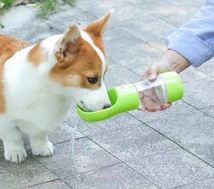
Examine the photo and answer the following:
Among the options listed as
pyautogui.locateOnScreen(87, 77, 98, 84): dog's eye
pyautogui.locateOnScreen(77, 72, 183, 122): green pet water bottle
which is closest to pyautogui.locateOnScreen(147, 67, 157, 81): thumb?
pyautogui.locateOnScreen(77, 72, 183, 122): green pet water bottle

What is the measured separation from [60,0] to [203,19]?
273 centimetres

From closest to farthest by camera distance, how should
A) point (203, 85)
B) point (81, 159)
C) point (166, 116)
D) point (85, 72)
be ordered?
point (85, 72) → point (81, 159) → point (166, 116) → point (203, 85)

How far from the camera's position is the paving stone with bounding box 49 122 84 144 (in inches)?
150

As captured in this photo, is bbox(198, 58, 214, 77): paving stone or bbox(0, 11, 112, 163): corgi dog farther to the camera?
bbox(198, 58, 214, 77): paving stone

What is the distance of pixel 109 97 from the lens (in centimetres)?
327

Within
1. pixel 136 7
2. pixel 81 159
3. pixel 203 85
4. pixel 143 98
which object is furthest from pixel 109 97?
pixel 136 7

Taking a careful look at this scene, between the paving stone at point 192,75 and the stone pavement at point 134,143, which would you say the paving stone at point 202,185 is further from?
the paving stone at point 192,75

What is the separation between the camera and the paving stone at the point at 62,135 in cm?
381

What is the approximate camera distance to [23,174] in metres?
3.46

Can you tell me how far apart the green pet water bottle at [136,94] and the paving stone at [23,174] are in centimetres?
49

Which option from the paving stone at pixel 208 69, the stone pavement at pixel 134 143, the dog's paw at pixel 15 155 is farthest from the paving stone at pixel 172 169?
the paving stone at pixel 208 69

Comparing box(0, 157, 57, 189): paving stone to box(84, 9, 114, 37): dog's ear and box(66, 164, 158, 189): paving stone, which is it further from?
box(84, 9, 114, 37): dog's ear

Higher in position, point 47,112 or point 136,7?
point 47,112

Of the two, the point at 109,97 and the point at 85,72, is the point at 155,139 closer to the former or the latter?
the point at 109,97
